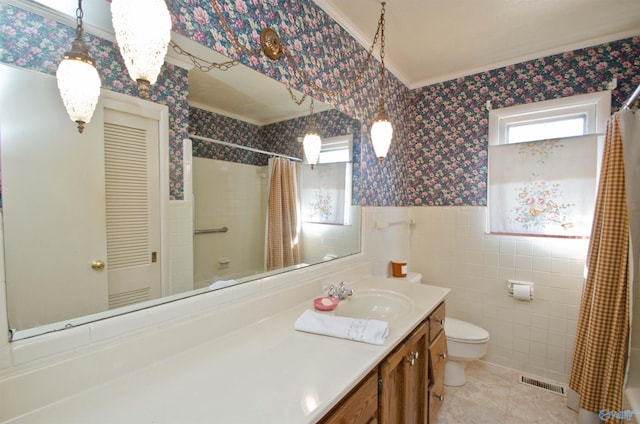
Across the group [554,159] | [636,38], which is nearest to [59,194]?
[554,159]

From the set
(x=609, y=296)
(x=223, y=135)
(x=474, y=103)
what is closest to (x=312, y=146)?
(x=223, y=135)

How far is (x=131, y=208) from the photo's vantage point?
900 millimetres

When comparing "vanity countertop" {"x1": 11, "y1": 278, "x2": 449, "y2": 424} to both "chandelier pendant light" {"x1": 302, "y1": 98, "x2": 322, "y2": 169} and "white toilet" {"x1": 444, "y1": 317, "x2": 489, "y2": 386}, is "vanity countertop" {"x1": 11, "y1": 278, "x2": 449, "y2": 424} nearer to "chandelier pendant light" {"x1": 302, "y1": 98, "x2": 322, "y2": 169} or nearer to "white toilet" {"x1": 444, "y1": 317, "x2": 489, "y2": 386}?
"chandelier pendant light" {"x1": 302, "y1": 98, "x2": 322, "y2": 169}

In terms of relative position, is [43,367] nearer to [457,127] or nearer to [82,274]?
[82,274]

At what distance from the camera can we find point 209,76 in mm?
1116

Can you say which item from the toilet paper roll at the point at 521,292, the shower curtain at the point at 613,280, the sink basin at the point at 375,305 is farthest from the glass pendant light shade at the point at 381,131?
the toilet paper roll at the point at 521,292

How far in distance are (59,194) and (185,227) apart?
370mm

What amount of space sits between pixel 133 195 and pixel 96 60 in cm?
40

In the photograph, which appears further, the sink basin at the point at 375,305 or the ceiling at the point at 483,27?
the ceiling at the point at 483,27

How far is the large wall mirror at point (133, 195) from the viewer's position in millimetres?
695

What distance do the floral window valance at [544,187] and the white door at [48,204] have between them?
2.60m

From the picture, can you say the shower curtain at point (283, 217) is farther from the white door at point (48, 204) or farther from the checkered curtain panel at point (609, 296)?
the checkered curtain panel at point (609, 296)

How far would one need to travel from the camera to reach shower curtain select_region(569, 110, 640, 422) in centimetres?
156

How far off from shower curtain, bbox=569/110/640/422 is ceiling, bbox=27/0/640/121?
0.70m
